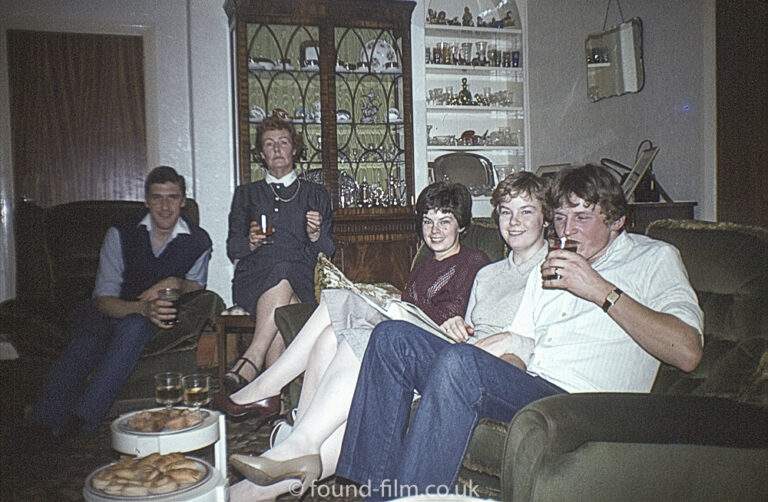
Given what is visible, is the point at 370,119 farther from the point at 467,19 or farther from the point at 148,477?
the point at 148,477

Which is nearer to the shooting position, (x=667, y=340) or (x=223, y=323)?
(x=667, y=340)

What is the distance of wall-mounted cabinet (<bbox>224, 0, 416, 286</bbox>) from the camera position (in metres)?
3.87

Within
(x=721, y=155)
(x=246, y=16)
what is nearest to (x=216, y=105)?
(x=246, y=16)

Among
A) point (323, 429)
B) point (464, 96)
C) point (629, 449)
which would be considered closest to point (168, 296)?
point (323, 429)

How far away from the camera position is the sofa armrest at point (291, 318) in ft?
7.53

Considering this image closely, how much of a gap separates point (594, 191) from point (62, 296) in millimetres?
2438

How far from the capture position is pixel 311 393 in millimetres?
1928

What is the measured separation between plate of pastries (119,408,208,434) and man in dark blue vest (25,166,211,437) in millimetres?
794

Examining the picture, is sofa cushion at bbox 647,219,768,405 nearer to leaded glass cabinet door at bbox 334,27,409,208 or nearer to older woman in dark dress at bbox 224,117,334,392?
older woman in dark dress at bbox 224,117,334,392

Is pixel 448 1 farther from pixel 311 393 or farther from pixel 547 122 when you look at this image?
pixel 311 393

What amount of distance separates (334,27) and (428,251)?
2.06 metres

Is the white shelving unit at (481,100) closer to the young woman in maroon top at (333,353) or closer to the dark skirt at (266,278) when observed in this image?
the dark skirt at (266,278)

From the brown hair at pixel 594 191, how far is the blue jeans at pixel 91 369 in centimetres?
175

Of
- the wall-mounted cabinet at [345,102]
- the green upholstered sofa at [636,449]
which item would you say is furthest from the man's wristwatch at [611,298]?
the wall-mounted cabinet at [345,102]
